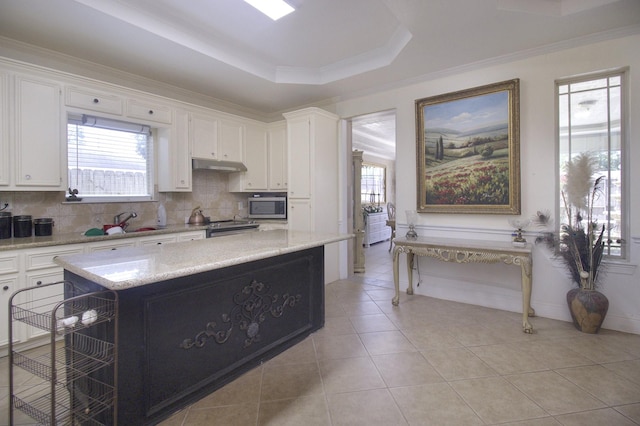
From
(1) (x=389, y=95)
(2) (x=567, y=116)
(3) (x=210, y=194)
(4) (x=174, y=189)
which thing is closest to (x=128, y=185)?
(4) (x=174, y=189)

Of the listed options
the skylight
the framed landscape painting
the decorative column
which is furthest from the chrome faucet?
Answer: the framed landscape painting

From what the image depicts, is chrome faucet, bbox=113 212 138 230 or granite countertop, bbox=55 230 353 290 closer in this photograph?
granite countertop, bbox=55 230 353 290

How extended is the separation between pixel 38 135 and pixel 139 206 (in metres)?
1.22

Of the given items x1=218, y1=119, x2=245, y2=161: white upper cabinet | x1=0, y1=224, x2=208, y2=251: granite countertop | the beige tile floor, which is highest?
x1=218, y1=119, x2=245, y2=161: white upper cabinet

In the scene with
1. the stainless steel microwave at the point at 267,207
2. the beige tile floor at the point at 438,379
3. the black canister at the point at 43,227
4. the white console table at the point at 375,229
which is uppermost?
the stainless steel microwave at the point at 267,207

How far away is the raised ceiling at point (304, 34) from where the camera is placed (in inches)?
98.6

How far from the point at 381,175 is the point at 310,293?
770 cm

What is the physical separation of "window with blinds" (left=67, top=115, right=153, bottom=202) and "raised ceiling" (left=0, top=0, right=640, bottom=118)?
0.70m

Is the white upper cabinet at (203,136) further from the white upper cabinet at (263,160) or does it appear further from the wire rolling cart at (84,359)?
the wire rolling cart at (84,359)

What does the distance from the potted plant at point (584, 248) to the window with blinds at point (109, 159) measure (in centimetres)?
456

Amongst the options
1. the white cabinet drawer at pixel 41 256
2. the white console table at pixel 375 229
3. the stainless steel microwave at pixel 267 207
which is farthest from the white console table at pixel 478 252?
the white console table at pixel 375 229

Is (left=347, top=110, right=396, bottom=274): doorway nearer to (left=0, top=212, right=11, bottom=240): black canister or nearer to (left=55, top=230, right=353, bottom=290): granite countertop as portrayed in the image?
(left=55, top=230, right=353, bottom=290): granite countertop

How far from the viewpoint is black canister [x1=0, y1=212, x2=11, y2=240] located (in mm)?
2631

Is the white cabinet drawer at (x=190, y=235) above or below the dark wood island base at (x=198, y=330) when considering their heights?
above
